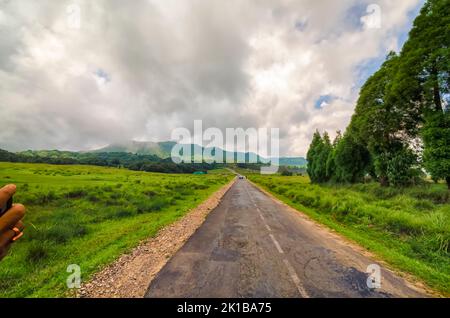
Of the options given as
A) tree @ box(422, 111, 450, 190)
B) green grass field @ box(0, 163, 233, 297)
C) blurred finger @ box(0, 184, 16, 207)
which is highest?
tree @ box(422, 111, 450, 190)

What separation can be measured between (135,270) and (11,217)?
417cm

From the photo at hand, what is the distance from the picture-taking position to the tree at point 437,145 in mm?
12641

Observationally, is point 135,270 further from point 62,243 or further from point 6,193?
point 62,243

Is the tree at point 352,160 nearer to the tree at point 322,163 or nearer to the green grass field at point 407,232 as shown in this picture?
the tree at point 322,163

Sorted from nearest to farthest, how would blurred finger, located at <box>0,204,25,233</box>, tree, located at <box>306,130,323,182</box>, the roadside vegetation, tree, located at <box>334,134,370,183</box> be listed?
blurred finger, located at <box>0,204,25,233</box> < the roadside vegetation < tree, located at <box>334,134,370,183</box> < tree, located at <box>306,130,323,182</box>

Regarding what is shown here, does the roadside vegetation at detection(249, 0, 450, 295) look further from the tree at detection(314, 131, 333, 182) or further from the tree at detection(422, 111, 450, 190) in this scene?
the tree at detection(314, 131, 333, 182)

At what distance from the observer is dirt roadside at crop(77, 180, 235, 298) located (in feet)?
12.4

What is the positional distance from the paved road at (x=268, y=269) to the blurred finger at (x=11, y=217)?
124 inches

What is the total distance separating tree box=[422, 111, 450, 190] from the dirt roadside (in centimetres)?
1765

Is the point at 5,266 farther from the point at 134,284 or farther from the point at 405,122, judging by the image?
the point at 405,122

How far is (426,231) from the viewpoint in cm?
784

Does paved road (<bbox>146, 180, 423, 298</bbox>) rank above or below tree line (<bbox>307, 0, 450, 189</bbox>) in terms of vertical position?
below

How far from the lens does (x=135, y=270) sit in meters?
4.71

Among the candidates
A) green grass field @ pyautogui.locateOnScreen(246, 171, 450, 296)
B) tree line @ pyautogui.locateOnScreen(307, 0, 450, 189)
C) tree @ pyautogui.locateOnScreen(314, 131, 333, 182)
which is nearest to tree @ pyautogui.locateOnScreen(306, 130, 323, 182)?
tree @ pyautogui.locateOnScreen(314, 131, 333, 182)
